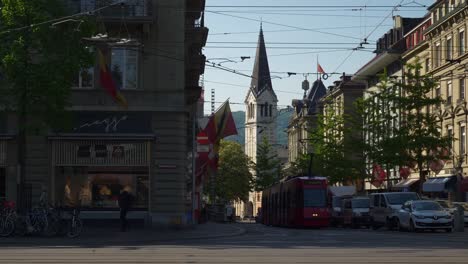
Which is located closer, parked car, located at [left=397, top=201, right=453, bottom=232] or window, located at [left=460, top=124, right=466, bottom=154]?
parked car, located at [left=397, top=201, right=453, bottom=232]

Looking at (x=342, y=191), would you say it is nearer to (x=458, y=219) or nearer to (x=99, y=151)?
(x=458, y=219)

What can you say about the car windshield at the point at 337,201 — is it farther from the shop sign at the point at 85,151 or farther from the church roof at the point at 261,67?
the church roof at the point at 261,67

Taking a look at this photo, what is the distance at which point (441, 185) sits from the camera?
61.6 meters

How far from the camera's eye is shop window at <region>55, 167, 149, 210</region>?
130ft

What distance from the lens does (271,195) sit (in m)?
57.6

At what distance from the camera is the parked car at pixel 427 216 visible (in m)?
37.1

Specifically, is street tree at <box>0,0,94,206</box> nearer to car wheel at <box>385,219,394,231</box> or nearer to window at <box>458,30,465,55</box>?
car wheel at <box>385,219,394,231</box>

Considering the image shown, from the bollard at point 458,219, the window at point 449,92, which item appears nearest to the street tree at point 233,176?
the window at point 449,92

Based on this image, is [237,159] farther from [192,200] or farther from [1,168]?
[1,168]

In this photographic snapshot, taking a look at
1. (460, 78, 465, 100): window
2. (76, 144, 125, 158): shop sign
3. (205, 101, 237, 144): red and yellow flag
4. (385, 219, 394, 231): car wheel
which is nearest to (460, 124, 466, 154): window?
(460, 78, 465, 100): window

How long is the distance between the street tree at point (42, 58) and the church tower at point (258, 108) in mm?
126790

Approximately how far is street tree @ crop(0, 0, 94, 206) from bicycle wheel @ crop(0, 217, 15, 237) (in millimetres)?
1962

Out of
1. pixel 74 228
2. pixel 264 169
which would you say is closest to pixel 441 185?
pixel 74 228

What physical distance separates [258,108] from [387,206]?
14546 centimetres
